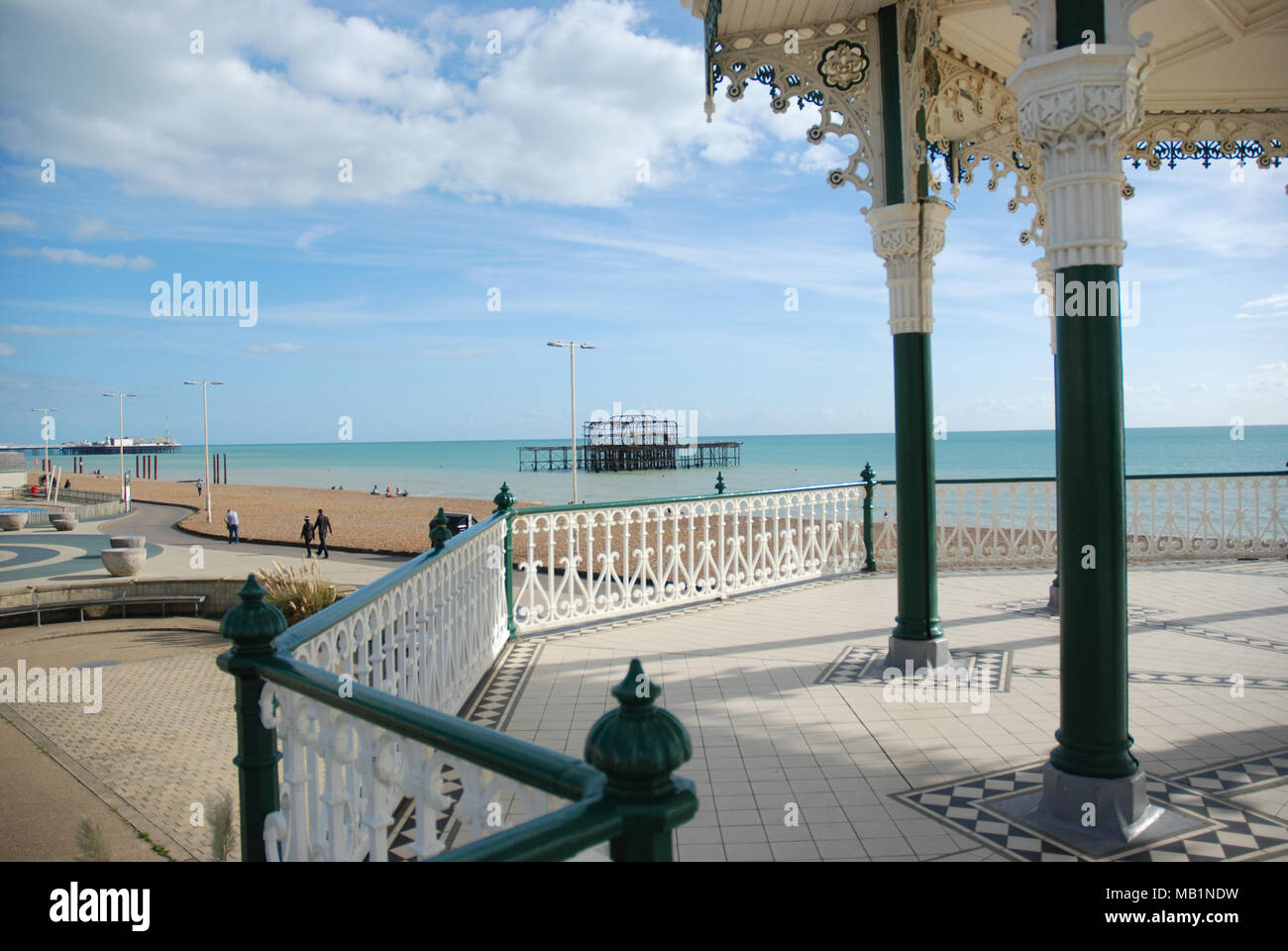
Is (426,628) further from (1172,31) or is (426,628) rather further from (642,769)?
(1172,31)

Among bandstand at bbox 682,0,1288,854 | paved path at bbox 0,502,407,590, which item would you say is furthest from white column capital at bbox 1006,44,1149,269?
paved path at bbox 0,502,407,590

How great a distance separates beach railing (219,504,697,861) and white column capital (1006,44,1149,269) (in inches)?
112

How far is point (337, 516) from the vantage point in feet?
109

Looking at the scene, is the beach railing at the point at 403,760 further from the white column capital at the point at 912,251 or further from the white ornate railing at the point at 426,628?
the white column capital at the point at 912,251

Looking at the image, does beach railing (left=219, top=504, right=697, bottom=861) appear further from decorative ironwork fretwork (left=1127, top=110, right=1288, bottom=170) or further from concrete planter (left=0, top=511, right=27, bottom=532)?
concrete planter (left=0, top=511, right=27, bottom=532)

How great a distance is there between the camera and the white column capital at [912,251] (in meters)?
5.38

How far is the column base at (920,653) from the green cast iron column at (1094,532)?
2.11 meters

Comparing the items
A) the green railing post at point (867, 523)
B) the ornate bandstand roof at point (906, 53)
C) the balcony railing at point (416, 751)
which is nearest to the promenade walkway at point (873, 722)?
the green railing post at point (867, 523)

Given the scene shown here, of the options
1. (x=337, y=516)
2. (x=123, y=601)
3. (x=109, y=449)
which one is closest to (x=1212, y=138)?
(x=123, y=601)

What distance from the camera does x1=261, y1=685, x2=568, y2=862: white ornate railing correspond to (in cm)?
166

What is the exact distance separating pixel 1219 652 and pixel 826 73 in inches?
184

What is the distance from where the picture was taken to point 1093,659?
3.28 m
